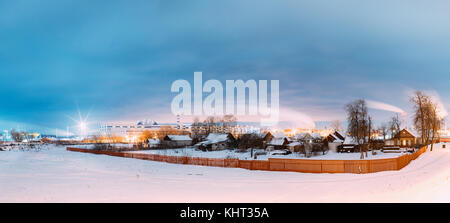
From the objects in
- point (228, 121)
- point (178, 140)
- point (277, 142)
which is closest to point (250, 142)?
point (277, 142)

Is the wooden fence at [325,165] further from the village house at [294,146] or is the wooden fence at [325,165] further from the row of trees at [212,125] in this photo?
the row of trees at [212,125]

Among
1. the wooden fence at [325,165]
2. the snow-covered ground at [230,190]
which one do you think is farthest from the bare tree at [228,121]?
the snow-covered ground at [230,190]

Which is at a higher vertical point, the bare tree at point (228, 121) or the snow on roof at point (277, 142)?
the bare tree at point (228, 121)

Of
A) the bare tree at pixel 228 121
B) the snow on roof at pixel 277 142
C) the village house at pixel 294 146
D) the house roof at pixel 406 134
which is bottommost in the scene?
the village house at pixel 294 146

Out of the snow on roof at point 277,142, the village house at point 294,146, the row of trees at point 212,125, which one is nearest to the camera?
the village house at point 294,146

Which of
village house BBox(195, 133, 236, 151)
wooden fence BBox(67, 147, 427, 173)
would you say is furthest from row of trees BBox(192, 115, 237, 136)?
wooden fence BBox(67, 147, 427, 173)

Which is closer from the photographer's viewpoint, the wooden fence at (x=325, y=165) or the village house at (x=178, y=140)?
the wooden fence at (x=325, y=165)

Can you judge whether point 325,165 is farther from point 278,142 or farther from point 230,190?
point 278,142

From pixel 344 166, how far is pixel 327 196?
33.3 ft

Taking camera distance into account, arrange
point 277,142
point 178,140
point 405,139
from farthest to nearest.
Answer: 1. point 178,140
2. point 405,139
3. point 277,142

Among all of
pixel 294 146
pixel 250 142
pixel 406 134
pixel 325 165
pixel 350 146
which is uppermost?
pixel 406 134

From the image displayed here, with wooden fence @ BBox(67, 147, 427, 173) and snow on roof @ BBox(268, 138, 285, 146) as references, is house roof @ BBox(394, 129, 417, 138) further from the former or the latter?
wooden fence @ BBox(67, 147, 427, 173)

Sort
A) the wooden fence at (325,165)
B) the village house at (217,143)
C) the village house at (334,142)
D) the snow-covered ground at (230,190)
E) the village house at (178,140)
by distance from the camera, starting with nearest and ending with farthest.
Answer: the snow-covered ground at (230,190) → the wooden fence at (325,165) → the village house at (334,142) → the village house at (217,143) → the village house at (178,140)
